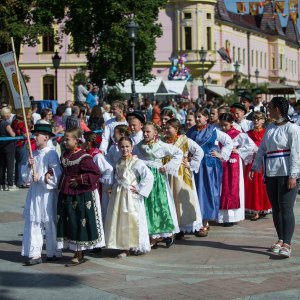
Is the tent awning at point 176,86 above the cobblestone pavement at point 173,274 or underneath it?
above

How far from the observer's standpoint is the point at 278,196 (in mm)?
Result: 9141

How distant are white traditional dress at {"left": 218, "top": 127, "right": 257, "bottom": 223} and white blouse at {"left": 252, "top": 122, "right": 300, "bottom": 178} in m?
2.43

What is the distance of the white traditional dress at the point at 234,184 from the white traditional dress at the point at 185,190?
49.1 inches

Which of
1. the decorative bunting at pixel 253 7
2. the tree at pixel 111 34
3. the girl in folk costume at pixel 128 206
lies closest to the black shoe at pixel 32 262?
the girl in folk costume at pixel 128 206

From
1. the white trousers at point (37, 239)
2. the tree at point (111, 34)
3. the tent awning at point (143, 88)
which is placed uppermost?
the tree at point (111, 34)

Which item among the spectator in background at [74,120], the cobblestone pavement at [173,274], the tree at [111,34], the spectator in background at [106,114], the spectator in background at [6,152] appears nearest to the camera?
the cobblestone pavement at [173,274]

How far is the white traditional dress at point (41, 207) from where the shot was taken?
29.4 feet

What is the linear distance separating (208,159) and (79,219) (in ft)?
9.28

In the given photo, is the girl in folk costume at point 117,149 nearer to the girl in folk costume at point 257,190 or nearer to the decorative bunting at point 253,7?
the girl in folk costume at point 257,190

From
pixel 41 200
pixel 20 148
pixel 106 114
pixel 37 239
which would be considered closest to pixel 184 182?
pixel 41 200

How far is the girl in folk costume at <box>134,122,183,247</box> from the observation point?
31.8ft

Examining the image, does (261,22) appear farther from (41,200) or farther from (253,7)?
(41,200)

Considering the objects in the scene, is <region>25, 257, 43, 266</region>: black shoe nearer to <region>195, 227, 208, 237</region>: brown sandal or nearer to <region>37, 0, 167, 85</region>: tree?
<region>195, 227, 208, 237</region>: brown sandal

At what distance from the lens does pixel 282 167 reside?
29.6ft
